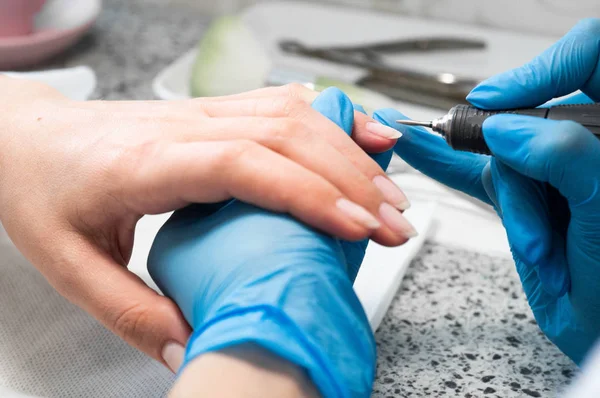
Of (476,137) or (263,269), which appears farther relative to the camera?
(476,137)

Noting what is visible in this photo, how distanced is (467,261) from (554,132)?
11.8 inches

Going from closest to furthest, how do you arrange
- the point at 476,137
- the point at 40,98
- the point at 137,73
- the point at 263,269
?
the point at 263,269 → the point at 476,137 → the point at 40,98 → the point at 137,73

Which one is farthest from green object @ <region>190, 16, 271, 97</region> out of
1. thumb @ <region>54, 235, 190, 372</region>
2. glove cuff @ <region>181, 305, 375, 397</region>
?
glove cuff @ <region>181, 305, 375, 397</region>

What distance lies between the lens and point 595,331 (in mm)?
553

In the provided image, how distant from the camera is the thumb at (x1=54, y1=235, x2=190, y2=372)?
49cm

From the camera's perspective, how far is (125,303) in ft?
1.66

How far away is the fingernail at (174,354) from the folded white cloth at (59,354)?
76mm

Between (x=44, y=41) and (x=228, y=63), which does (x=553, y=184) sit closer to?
(x=228, y=63)

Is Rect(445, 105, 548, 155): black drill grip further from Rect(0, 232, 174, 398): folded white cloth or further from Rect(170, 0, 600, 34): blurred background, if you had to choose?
Rect(170, 0, 600, 34): blurred background

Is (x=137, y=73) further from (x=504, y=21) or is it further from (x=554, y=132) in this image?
(x=554, y=132)

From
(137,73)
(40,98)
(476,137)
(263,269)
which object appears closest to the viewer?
(263,269)

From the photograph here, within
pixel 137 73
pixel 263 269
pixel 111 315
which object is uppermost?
pixel 263 269

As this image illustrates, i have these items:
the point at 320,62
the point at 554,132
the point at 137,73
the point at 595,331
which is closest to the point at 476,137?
the point at 554,132

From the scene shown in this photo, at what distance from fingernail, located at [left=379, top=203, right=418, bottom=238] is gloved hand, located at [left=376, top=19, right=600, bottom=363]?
0.12 meters
